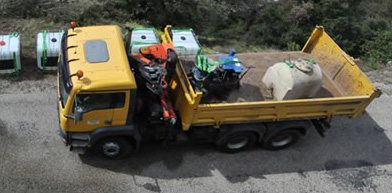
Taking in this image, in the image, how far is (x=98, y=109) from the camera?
7273mm

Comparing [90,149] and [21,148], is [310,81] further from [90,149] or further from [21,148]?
[21,148]

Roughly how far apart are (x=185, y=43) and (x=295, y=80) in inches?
123

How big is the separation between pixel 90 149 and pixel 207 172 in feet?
8.65

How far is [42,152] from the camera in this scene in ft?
27.9

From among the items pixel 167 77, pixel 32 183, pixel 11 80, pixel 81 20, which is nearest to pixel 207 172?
pixel 167 77

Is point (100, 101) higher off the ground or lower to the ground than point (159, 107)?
higher

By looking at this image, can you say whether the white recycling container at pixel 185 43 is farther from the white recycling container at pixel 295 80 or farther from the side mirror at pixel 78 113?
the side mirror at pixel 78 113

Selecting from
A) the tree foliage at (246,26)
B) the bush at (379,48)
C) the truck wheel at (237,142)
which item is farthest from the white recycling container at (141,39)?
the bush at (379,48)

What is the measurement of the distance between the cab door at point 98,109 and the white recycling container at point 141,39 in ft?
7.40

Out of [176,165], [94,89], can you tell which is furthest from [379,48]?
[94,89]

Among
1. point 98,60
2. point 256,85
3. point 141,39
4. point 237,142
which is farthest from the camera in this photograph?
point 141,39

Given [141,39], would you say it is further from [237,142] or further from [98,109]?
[237,142]

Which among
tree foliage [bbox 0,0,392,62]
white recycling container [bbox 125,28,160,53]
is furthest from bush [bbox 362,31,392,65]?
white recycling container [bbox 125,28,160,53]

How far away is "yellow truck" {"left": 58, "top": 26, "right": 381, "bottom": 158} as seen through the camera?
23.5ft
